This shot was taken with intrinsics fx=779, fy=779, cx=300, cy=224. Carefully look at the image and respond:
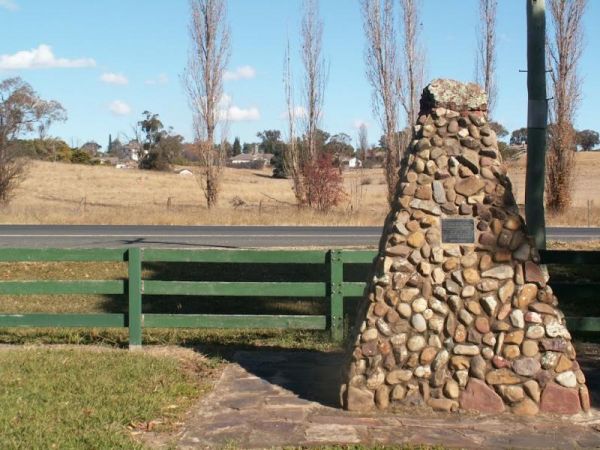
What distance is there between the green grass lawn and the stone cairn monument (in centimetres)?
159

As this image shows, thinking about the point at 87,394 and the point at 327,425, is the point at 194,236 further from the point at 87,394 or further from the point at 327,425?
the point at 327,425

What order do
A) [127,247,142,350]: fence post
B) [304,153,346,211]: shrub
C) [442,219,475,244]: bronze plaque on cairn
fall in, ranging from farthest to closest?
[304,153,346,211]: shrub, [127,247,142,350]: fence post, [442,219,475,244]: bronze plaque on cairn

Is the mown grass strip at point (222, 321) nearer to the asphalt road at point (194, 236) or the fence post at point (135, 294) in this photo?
the fence post at point (135, 294)

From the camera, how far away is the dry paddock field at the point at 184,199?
96.8ft

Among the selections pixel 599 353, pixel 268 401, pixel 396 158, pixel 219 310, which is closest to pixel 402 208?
pixel 268 401

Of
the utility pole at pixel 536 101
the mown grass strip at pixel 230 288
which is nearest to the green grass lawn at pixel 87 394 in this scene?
the mown grass strip at pixel 230 288

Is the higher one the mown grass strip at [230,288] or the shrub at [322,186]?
the shrub at [322,186]

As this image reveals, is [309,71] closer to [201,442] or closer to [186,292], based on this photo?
[186,292]

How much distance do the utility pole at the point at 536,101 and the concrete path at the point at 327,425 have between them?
8.62ft

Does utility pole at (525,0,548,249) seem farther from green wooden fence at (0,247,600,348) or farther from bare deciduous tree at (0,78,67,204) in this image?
bare deciduous tree at (0,78,67,204)

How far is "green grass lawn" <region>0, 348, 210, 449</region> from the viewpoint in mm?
5395

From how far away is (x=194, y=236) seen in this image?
22266 mm

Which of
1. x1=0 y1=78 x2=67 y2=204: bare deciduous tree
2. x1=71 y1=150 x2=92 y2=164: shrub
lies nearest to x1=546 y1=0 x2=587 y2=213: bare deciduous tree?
x1=0 y1=78 x2=67 y2=204: bare deciduous tree

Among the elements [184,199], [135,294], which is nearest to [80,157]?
[184,199]
